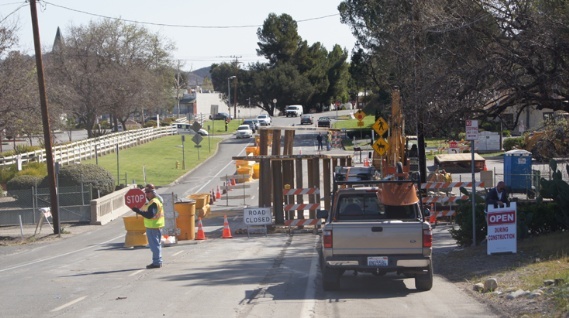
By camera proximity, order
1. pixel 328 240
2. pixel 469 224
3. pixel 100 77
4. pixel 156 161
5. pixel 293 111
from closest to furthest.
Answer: pixel 328 240, pixel 469 224, pixel 156 161, pixel 100 77, pixel 293 111

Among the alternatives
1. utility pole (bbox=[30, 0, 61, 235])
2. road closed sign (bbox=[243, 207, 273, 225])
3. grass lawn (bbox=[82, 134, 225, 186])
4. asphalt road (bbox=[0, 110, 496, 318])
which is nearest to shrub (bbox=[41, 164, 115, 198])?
grass lawn (bbox=[82, 134, 225, 186])

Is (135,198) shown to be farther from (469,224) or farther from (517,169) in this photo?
(517,169)

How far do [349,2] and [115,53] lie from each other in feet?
102

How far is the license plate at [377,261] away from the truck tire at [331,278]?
610 millimetres

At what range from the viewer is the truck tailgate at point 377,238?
40.6 feet

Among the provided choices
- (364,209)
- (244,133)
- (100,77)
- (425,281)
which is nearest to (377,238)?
(425,281)

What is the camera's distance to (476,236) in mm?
18047

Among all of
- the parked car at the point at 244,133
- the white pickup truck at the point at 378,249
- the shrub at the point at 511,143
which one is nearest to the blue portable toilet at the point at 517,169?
the shrub at the point at 511,143

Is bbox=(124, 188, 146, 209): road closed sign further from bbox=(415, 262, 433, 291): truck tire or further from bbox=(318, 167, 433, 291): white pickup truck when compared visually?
bbox=(415, 262, 433, 291): truck tire

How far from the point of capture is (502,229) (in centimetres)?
1603

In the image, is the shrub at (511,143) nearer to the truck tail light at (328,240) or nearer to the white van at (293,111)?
the truck tail light at (328,240)

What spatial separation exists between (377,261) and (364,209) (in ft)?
4.91

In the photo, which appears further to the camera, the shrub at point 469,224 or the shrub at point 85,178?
the shrub at point 85,178

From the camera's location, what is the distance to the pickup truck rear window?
13547 mm
